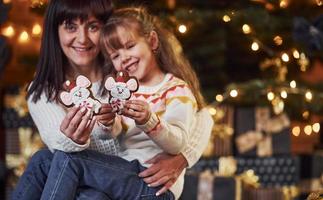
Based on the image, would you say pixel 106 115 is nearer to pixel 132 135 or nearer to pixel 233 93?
pixel 132 135

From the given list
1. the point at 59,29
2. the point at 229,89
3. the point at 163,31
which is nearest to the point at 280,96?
the point at 229,89

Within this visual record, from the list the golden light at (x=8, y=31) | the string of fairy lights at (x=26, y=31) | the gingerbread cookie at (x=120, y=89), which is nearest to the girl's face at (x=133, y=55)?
the gingerbread cookie at (x=120, y=89)

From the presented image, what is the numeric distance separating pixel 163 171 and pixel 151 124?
0.16 meters

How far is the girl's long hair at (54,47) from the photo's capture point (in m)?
1.67

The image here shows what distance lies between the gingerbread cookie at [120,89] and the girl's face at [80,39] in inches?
7.1

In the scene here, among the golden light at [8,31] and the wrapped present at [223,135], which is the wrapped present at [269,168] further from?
the golden light at [8,31]

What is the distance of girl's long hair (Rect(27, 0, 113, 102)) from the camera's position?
167 cm

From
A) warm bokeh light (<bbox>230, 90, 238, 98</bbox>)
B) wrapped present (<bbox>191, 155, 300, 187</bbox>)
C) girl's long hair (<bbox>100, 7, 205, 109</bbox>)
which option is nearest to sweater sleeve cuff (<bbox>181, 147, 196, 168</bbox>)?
girl's long hair (<bbox>100, 7, 205, 109</bbox>)

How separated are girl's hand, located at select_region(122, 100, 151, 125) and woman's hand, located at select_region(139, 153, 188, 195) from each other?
17 centimetres

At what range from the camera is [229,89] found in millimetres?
2645

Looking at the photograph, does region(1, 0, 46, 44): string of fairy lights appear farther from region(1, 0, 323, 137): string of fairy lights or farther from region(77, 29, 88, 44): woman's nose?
region(77, 29, 88, 44): woman's nose

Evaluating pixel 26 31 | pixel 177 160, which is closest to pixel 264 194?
pixel 26 31

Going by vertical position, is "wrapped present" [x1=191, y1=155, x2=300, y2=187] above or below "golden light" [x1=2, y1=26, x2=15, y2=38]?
below

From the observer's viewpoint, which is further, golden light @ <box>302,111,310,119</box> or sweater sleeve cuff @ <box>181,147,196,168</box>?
golden light @ <box>302,111,310,119</box>
